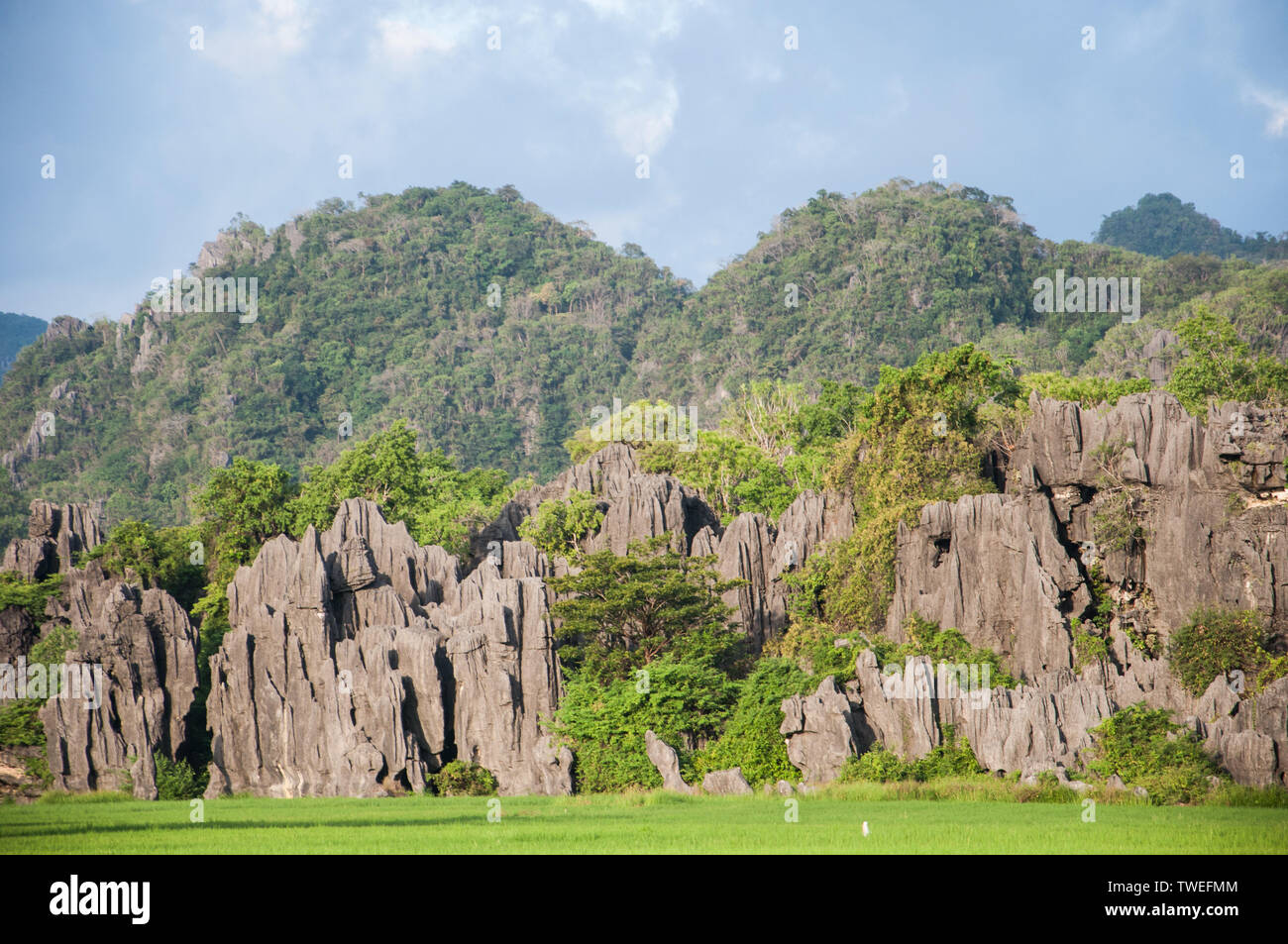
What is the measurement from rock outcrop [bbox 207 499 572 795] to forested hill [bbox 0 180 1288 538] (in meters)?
42.4

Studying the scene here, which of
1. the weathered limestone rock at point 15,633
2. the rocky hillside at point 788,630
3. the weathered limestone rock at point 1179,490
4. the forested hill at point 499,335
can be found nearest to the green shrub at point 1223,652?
the rocky hillside at point 788,630

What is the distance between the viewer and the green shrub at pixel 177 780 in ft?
105

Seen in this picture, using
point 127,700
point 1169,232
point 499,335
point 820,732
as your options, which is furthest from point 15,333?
point 820,732

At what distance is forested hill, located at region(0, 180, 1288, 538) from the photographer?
7975cm

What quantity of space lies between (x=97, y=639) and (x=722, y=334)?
5782 centimetres

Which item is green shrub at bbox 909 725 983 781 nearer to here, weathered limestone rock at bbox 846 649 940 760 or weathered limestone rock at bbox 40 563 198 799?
weathered limestone rock at bbox 846 649 940 760

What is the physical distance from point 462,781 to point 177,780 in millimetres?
6861

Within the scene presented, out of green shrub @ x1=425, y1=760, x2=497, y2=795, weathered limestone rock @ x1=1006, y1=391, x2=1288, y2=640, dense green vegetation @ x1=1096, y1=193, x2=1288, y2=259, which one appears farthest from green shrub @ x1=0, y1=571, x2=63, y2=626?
dense green vegetation @ x1=1096, y1=193, x2=1288, y2=259

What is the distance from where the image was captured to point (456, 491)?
5191 centimetres

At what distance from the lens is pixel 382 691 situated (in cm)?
3195

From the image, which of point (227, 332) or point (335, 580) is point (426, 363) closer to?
point (227, 332)

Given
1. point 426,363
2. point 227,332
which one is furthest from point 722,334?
point 227,332

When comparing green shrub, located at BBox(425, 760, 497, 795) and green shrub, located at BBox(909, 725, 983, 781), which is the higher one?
green shrub, located at BBox(909, 725, 983, 781)

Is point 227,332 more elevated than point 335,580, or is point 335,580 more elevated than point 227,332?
point 227,332
